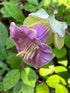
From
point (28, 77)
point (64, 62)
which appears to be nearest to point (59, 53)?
point (64, 62)

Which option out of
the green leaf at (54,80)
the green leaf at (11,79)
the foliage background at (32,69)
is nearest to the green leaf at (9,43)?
the foliage background at (32,69)

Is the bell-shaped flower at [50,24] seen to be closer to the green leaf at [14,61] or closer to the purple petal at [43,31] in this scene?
the purple petal at [43,31]

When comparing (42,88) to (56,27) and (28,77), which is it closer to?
(28,77)

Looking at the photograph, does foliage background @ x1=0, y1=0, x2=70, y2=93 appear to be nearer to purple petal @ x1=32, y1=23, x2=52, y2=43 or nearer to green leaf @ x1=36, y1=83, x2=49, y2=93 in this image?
green leaf @ x1=36, y1=83, x2=49, y2=93

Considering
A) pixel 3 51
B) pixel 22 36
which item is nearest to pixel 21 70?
pixel 3 51

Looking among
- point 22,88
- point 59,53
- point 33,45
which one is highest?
point 33,45

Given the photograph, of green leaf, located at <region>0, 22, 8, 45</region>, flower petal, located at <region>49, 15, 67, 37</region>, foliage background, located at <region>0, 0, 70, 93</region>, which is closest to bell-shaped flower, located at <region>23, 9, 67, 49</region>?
flower petal, located at <region>49, 15, 67, 37</region>
